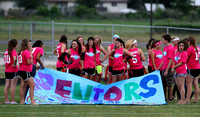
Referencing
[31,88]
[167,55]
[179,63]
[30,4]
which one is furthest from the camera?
[30,4]

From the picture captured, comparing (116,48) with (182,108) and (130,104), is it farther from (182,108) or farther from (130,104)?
(182,108)

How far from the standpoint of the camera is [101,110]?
368 inches

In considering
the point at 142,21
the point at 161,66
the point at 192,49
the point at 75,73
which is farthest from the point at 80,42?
the point at 142,21

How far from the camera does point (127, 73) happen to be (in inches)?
449

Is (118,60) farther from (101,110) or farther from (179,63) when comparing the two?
(101,110)

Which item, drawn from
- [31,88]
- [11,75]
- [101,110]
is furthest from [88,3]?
[101,110]

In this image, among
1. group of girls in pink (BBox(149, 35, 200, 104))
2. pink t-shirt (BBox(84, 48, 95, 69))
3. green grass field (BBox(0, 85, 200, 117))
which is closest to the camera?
green grass field (BBox(0, 85, 200, 117))

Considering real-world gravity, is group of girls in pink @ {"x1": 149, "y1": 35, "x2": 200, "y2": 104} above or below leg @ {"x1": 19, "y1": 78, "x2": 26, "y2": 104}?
above

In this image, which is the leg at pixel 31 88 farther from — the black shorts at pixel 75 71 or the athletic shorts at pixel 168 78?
the athletic shorts at pixel 168 78

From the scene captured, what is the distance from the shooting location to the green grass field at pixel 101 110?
874 centimetres

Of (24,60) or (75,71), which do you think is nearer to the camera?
(24,60)

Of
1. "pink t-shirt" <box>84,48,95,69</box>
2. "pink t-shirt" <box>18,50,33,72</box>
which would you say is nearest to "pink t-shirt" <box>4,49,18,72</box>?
"pink t-shirt" <box>18,50,33,72</box>

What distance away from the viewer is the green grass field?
8742 millimetres

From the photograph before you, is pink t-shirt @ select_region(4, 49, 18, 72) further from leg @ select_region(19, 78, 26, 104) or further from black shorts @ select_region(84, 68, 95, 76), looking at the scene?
black shorts @ select_region(84, 68, 95, 76)
